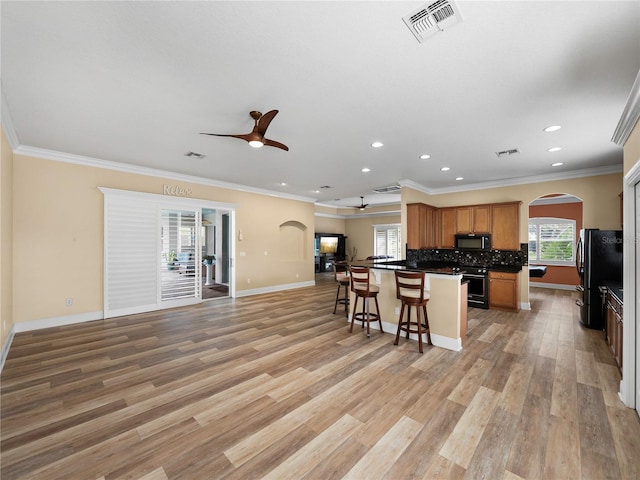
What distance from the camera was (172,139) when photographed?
153 inches

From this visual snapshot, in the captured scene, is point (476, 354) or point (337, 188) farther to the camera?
point (337, 188)

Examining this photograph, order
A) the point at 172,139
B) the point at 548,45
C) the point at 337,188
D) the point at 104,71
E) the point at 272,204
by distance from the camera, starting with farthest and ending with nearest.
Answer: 1. the point at 272,204
2. the point at 337,188
3. the point at 172,139
4. the point at 104,71
5. the point at 548,45

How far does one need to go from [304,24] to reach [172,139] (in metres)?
2.91

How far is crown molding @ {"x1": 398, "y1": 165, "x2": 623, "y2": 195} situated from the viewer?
5.16m

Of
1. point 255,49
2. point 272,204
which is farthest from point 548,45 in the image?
point 272,204

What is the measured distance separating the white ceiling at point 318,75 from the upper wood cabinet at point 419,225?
204 centimetres

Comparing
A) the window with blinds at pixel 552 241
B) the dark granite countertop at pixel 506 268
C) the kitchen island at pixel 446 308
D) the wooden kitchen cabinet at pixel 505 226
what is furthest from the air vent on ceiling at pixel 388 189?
the window with blinds at pixel 552 241

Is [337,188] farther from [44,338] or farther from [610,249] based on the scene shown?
[44,338]

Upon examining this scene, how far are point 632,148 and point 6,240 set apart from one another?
282 inches

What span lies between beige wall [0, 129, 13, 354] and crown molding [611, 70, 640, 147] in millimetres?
6101

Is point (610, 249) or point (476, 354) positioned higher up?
point (610, 249)

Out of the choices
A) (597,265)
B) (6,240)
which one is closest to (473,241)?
(597,265)

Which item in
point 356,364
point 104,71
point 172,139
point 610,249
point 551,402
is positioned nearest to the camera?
point 104,71

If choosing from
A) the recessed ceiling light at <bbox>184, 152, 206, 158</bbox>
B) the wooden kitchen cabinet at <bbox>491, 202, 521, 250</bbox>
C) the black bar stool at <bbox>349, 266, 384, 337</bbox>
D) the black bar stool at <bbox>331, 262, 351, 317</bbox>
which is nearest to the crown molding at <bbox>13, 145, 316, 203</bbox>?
the recessed ceiling light at <bbox>184, 152, 206, 158</bbox>
